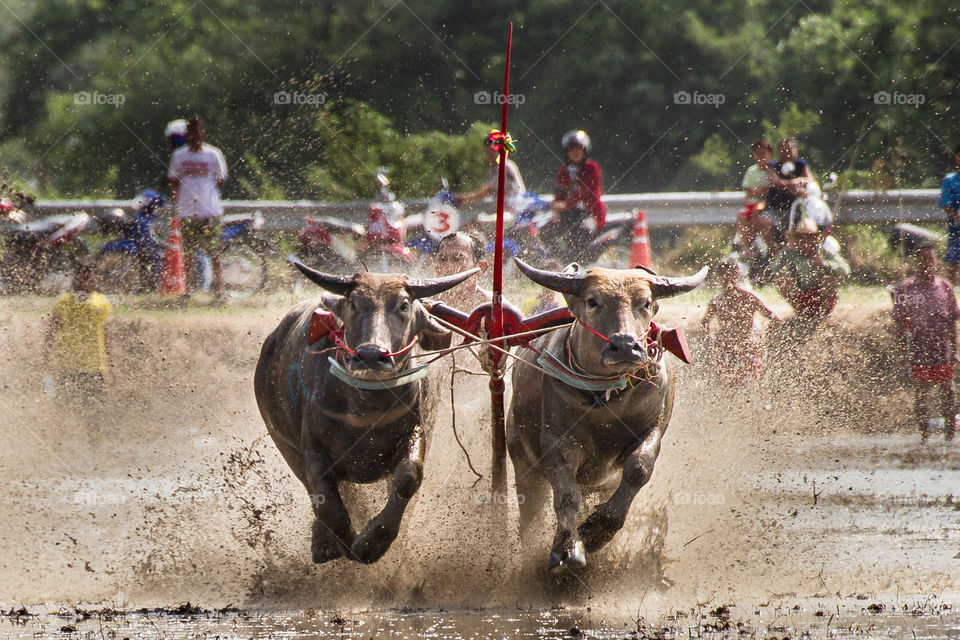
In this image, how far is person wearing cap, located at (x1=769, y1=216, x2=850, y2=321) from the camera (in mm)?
11016

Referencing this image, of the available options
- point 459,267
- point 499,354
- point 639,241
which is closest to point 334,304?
point 499,354

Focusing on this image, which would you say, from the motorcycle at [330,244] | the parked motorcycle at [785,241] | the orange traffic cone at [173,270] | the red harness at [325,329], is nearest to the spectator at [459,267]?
the red harness at [325,329]

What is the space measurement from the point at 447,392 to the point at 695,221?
615 centimetres

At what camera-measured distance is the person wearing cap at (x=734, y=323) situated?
33.8ft

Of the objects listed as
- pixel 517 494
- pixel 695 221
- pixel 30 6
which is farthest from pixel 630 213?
pixel 30 6

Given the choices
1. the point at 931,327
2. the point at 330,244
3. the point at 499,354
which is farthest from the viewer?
the point at 330,244

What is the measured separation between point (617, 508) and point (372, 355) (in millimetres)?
1358

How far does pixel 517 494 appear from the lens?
7512 millimetres

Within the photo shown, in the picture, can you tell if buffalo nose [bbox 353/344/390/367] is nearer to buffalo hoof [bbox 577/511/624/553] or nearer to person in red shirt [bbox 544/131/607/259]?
buffalo hoof [bbox 577/511/624/553]

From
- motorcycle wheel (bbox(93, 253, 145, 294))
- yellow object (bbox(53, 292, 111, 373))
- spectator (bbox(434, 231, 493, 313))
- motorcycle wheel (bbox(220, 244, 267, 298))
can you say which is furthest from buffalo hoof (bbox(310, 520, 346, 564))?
motorcycle wheel (bbox(93, 253, 145, 294))

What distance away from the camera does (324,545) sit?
22.4 feet

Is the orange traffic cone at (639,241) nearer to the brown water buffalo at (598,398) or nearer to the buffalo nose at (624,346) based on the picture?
the brown water buffalo at (598,398)

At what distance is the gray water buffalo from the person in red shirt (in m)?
4.43

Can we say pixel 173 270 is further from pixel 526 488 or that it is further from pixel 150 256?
pixel 526 488
